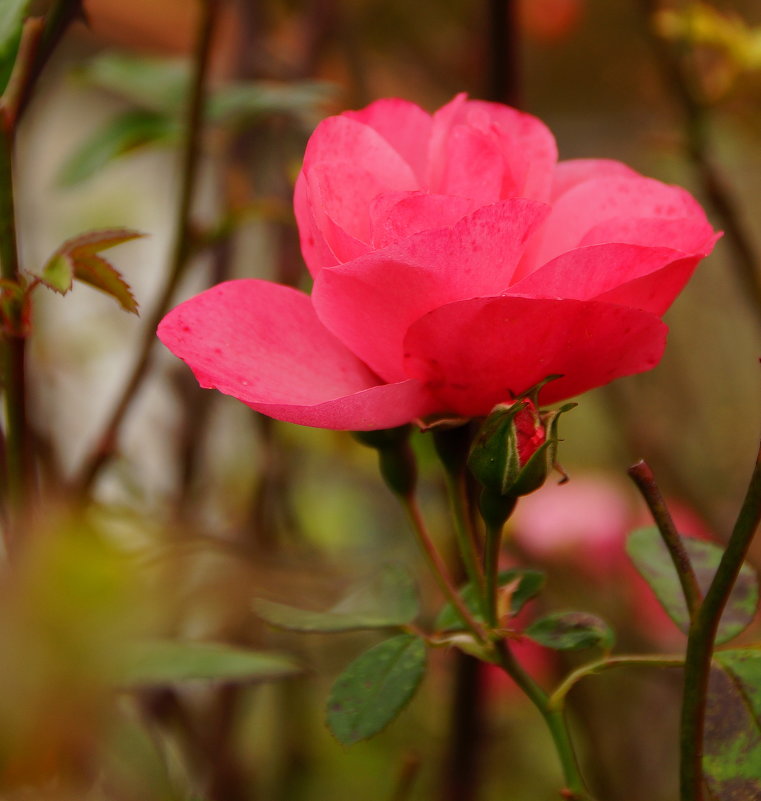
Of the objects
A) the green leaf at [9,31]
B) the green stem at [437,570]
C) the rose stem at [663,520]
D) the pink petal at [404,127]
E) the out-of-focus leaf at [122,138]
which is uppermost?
the out-of-focus leaf at [122,138]

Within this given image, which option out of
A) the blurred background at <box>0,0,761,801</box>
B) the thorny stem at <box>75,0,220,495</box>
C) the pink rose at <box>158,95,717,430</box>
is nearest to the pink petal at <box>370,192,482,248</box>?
the pink rose at <box>158,95,717,430</box>

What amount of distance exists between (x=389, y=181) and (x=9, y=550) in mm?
173

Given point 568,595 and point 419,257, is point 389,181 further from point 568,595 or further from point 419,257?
point 568,595

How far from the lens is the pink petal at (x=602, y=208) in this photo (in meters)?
0.26

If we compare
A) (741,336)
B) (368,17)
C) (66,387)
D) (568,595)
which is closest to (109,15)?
(368,17)

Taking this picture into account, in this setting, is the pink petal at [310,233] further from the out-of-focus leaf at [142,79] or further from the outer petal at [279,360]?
the out-of-focus leaf at [142,79]

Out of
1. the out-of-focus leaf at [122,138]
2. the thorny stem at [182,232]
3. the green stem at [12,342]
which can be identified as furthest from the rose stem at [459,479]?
the out-of-focus leaf at [122,138]

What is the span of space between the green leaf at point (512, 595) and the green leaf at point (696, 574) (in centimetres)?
3

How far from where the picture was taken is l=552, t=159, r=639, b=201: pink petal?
0.96 feet

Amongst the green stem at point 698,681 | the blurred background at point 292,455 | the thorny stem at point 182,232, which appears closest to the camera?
the green stem at point 698,681

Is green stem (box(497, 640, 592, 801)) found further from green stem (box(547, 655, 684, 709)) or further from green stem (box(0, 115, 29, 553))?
green stem (box(0, 115, 29, 553))

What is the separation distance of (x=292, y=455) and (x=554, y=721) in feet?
2.76

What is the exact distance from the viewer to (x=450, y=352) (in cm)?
24

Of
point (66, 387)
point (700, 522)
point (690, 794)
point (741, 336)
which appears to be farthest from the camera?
point (741, 336)
